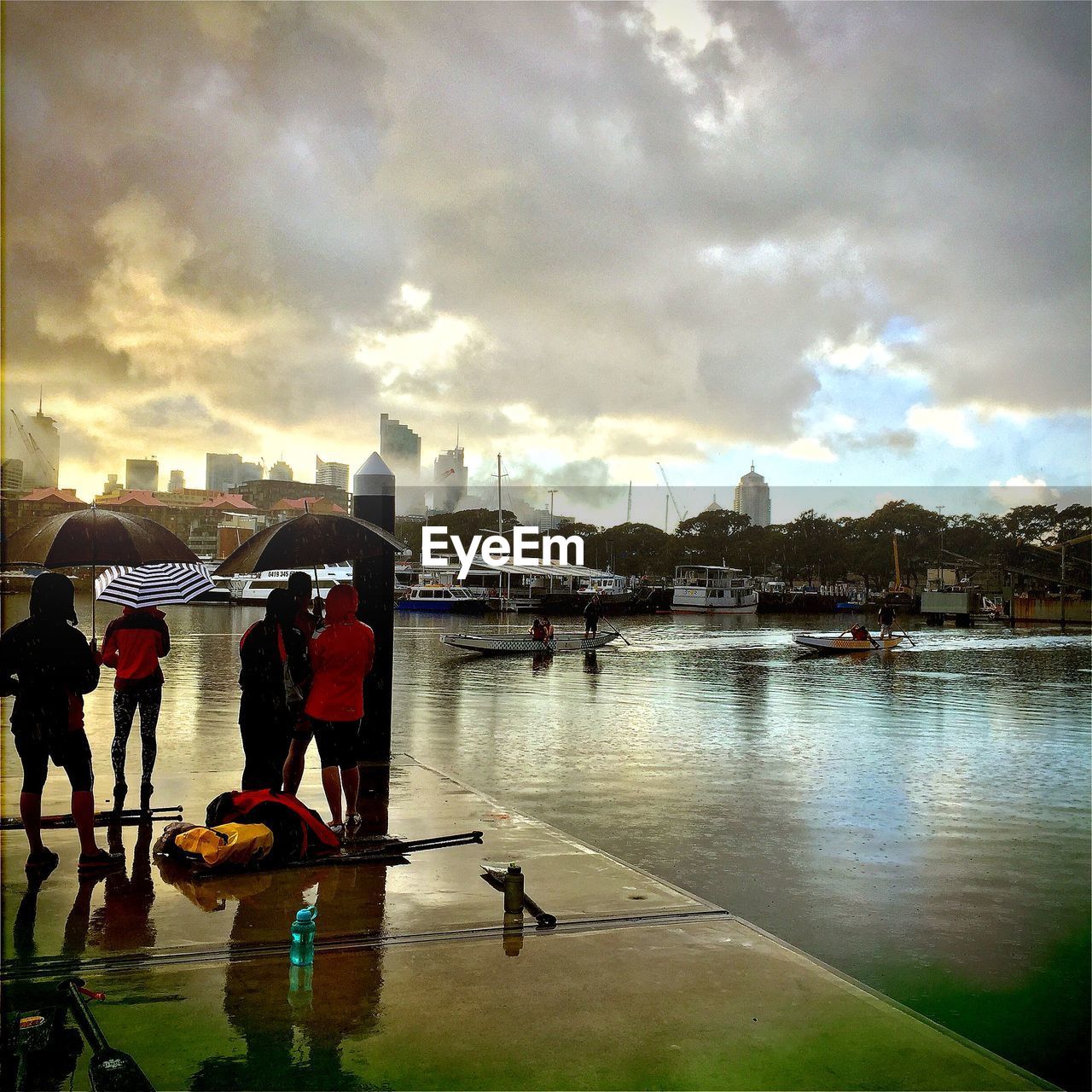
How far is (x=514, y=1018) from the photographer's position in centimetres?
422

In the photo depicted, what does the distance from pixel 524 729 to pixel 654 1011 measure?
1217 cm

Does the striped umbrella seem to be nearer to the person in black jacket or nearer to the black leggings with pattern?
the black leggings with pattern

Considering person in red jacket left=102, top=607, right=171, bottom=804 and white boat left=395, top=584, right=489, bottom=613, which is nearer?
person in red jacket left=102, top=607, right=171, bottom=804

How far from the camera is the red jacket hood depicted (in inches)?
283

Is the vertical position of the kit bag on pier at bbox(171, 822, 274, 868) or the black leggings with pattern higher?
the black leggings with pattern

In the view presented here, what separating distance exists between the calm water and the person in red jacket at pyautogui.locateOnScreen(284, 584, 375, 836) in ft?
8.60

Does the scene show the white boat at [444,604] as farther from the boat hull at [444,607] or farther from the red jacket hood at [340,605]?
the red jacket hood at [340,605]

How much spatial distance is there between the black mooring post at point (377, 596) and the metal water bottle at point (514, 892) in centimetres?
468

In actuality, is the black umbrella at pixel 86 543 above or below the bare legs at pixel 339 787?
above

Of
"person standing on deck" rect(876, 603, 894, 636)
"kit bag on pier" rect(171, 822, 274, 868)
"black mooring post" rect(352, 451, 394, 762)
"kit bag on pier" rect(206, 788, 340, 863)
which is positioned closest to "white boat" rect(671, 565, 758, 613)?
"person standing on deck" rect(876, 603, 894, 636)

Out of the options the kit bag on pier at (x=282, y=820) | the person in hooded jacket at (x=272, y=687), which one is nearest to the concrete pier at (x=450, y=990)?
the kit bag on pier at (x=282, y=820)

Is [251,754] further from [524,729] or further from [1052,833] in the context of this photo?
[524,729]

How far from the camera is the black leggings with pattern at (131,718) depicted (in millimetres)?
7730

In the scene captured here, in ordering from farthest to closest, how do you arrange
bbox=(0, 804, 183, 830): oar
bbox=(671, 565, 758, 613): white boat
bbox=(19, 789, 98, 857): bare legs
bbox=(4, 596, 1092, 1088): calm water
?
bbox=(671, 565, 758, 613): white boat
bbox=(0, 804, 183, 830): oar
bbox=(4, 596, 1092, 1088): calm water
bbox=(19, 789, 98, 857): bare legs
